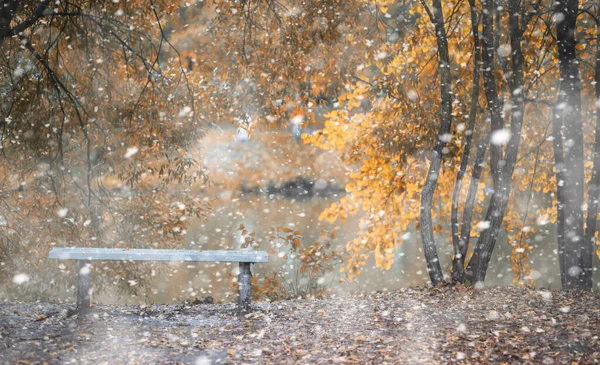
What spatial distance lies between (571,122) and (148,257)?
5.23 meters

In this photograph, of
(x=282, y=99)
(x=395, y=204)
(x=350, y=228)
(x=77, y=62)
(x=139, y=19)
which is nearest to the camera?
(x=282, y=99)

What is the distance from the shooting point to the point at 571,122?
24.9 feet

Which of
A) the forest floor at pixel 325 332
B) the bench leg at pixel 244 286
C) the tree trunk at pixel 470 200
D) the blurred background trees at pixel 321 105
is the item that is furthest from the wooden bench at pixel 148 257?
the tree trunk at pixel 470 200

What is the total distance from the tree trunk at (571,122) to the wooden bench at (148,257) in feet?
13.0

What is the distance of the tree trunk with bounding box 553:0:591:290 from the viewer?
24.8 feet

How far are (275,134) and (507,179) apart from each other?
20.7m

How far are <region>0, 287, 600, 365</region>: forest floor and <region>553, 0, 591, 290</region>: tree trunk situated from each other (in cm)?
92

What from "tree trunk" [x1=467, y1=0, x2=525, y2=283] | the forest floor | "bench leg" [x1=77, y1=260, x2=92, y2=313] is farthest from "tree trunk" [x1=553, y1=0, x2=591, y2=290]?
"bench leg" [x1=77, y1=260, x2=92, y2=313]

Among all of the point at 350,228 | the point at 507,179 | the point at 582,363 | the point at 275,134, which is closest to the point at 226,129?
the point at 275,134

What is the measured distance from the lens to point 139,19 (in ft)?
28.5

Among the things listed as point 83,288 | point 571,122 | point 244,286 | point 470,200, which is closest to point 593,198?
point 571,122

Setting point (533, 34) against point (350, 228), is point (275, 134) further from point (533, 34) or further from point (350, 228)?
point (533, 34)

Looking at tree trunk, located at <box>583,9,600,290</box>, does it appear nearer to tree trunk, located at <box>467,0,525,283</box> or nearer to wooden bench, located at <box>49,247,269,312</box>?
tree trunk, located at <box>467,0,525,283</box>

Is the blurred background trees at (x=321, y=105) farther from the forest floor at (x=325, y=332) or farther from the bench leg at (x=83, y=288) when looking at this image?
the bench leg at (x=83, y=288)
